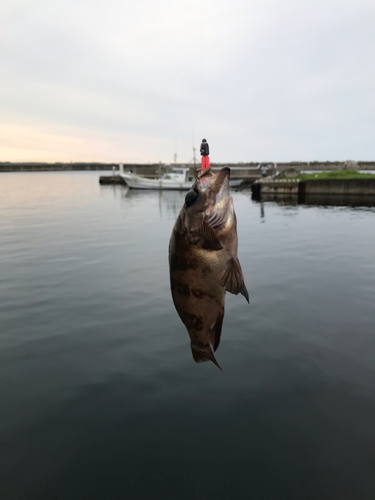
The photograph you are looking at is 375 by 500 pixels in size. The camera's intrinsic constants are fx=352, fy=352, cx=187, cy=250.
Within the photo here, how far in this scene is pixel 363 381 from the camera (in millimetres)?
5105

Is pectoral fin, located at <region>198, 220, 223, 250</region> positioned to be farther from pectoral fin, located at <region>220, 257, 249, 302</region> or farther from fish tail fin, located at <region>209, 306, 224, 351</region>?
fish tail fin, located at <region>209, 306, 224, 351</region>

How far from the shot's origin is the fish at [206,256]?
2336 mm

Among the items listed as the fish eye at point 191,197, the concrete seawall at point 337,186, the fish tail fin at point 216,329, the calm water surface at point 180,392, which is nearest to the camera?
the fish eye at point 191,197

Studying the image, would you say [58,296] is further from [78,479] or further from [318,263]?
[318,263]

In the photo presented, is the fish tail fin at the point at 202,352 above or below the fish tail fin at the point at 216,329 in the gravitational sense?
below

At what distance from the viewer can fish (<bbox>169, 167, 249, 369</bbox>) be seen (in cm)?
234

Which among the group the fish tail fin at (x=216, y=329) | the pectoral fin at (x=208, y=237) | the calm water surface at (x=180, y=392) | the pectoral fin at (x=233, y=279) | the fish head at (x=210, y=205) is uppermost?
the fish head at (x=210, y=205)

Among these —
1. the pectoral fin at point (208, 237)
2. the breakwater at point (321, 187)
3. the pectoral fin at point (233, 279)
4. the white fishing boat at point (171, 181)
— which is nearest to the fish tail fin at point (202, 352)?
the pectoral fin at point (233, 279)

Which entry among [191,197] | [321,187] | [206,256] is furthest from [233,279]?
[321,187]

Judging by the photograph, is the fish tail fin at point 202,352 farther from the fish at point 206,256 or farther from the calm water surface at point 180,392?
the calm water surface at point 180,392

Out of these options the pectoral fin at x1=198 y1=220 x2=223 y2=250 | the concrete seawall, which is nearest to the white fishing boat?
the concrete seawall

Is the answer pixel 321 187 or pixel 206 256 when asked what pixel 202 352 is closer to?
pixel 206 256

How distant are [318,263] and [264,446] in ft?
28.9

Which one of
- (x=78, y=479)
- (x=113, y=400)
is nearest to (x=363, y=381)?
(x=113, y=400)
